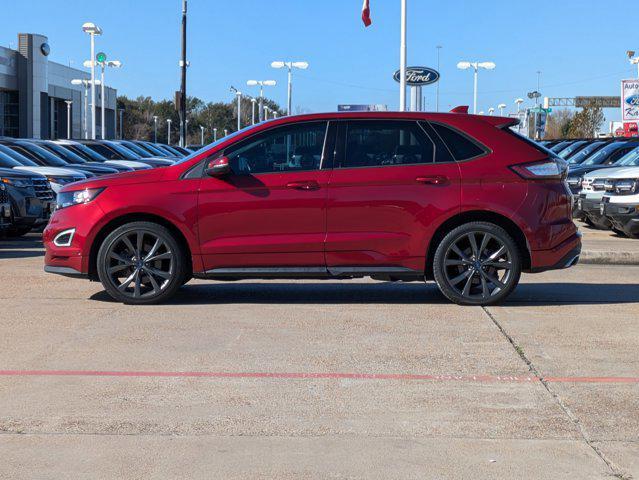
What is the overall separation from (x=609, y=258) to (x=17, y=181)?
9281mm

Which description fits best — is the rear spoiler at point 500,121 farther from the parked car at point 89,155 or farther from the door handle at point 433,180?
the parked car at point 89,155

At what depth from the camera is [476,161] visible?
891 centimetres

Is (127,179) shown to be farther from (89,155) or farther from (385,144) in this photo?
(89,155)

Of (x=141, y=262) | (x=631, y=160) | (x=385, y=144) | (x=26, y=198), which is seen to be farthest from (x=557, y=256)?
(x=631, y=160)

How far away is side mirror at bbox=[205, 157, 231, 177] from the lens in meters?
8.74

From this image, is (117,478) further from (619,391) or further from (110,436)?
(619,391)

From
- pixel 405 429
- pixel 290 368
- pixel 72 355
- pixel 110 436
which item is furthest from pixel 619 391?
pixel 72 355

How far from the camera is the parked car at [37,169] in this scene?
1759 cm

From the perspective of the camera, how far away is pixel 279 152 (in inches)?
352

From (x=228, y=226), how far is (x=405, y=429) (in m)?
3.99

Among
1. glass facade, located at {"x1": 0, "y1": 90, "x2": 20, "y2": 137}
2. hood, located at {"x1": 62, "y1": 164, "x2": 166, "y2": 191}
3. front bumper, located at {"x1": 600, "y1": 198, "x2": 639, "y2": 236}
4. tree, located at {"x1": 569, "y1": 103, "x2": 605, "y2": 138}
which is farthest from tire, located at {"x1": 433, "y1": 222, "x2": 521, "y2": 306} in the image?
tree, located at {"x1": 569, "y1": 103, "x2": 605, "y2": 138}

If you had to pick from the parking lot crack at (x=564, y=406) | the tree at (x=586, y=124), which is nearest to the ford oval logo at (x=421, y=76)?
the parking lot crack at (x=564, y=406)

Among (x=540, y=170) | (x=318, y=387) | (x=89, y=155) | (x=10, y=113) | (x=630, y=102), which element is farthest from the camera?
(x=10, y=113)

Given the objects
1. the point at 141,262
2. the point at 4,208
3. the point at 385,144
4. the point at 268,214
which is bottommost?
the point at 141,262
